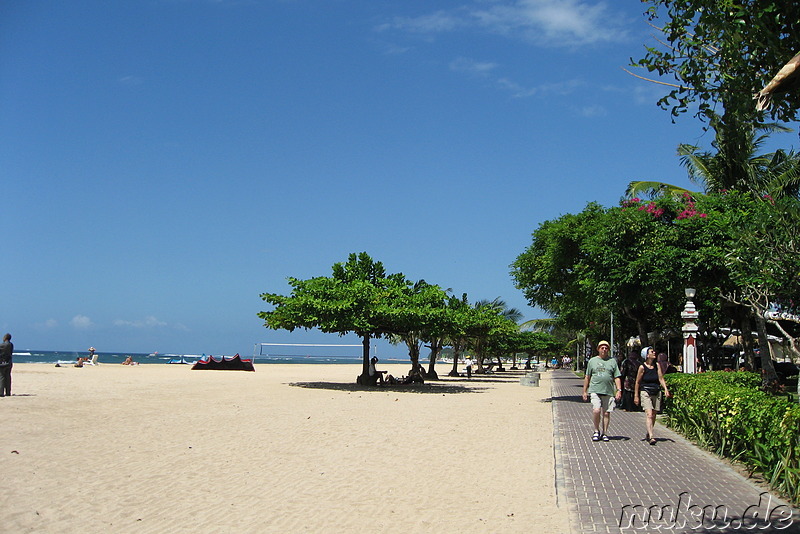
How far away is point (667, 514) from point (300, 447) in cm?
619

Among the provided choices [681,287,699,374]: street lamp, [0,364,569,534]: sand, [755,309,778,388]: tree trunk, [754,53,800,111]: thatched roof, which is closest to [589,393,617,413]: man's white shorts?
[0,364,569,534]: sand

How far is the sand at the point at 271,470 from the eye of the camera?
21.6 ft

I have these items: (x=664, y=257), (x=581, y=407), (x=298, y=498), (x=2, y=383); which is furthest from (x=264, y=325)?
(x=298, y=498)

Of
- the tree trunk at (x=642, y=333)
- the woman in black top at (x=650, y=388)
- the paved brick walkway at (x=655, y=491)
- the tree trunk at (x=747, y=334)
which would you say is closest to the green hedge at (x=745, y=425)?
the paved brick walkway at (x=655, y=491)

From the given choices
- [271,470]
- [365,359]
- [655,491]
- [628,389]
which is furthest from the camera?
[365,359]

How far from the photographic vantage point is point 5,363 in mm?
18125

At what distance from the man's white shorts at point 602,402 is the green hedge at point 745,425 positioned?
1373 millimetres

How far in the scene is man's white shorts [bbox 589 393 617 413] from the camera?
12.0 meters

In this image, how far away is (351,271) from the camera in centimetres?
2841

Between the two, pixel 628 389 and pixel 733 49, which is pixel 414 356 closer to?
pixel 628 389

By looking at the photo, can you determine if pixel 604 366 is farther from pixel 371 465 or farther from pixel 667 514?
pixel 667 514

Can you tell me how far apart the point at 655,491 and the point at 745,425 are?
1.83 meters

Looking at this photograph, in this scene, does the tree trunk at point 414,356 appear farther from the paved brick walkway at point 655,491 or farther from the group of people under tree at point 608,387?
the paved brick walkway at point 655,491

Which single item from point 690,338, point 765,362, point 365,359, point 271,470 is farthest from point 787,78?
point 365,359
